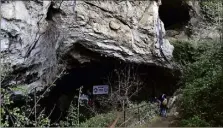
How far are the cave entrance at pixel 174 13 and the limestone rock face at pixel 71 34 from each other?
240 centimetres

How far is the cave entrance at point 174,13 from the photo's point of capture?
574 inches

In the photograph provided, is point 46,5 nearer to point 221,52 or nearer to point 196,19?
point 221,52

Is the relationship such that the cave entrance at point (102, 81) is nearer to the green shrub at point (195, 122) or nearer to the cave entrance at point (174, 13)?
the cave entrance at point (174, 13)

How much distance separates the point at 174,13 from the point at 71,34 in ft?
21.0

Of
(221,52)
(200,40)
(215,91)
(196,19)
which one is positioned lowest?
(215,91)

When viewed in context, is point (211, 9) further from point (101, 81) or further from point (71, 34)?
point (71, 34)

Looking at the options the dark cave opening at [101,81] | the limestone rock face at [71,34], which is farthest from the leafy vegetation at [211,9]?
the dark cave opening at [101,81]

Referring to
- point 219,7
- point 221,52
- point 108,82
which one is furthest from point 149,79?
point 221,52

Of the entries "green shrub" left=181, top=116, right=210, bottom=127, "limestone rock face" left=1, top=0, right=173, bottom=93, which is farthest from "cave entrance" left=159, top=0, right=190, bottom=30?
"green shrub" left=181, top=116, right=210, bottom=127

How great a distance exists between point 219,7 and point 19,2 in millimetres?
7443

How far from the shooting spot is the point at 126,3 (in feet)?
38.8

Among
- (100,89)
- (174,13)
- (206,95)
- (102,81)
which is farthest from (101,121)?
(174,13)

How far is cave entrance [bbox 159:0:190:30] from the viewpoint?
14570 mm

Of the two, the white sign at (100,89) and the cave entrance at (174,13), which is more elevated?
the cave entrance at (174,13)
